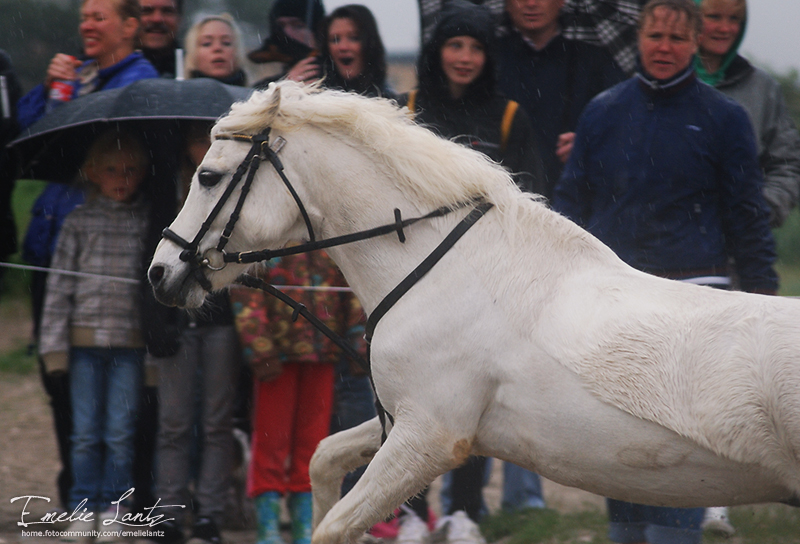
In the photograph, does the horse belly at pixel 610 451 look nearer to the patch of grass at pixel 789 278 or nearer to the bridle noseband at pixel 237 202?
the bridle noseband at pixel 237 202

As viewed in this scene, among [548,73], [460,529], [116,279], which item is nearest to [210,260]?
[116,279]

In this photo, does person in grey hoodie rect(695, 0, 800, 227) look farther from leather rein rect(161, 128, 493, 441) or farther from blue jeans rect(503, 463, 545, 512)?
leather rein rect(161, 128, 493, 441)

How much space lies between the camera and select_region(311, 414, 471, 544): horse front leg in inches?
115

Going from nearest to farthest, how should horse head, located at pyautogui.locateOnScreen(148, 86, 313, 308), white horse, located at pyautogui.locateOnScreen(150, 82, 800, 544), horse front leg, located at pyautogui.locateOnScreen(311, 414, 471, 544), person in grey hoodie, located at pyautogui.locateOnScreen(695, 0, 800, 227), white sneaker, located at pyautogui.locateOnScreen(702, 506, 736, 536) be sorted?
1. white horse, located at pyautogui.locateOnScreen(150, 82, 800, 544)
2. horse front leg, located at pyautogui.locateOnScreen(311, 414, 471, 544)
3. horse head, located at pyautogui.locateOnScreen(148, 86, 313, 308)
4. white sneaker, located at pyautogui.locateOnScreen(702, 506, 736, 536)
5. person in grey hoodie, located at pyautogui.locateOnScreen(695, 0, 800, 227)

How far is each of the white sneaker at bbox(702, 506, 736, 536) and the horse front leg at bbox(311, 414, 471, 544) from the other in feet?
7.00

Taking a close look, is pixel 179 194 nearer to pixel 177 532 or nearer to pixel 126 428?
pixel 126 428

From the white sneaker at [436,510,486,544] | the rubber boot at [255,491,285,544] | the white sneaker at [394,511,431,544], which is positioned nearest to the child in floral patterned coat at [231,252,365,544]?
the rubber boot at [255,491,285,544]

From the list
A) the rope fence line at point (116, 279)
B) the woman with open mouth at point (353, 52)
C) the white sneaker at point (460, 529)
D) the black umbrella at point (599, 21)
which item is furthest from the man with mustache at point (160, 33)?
the white sneaker at point (460, 529)

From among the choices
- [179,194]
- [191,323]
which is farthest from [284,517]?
[179,194]

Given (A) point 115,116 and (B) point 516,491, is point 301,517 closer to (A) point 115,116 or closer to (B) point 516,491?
(B) point 516,491

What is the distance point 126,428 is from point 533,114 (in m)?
2.82

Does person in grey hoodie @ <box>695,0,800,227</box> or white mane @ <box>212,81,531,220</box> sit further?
person in grey hoodie @ <box>695,0,800,227</box>

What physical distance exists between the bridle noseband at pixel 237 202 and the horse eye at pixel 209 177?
0.06m

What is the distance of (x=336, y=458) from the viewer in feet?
11.0
